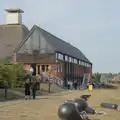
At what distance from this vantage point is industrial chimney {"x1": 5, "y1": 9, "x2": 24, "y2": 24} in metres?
104

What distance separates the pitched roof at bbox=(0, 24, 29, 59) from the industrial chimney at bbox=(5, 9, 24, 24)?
2529 millimetres

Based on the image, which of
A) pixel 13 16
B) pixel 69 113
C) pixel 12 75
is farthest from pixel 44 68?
pixel 69 113

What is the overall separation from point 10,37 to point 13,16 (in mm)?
10354

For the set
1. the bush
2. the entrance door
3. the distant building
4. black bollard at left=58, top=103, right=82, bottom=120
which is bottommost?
black bollard at left=58, top=103, right=82, bottom=120

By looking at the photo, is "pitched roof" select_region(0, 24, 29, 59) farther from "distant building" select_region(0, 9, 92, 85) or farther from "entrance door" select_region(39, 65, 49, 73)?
"entrance door" select_region(39, 65, 49, 73)

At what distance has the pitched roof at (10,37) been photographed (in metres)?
91.3

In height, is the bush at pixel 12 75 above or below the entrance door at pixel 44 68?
below

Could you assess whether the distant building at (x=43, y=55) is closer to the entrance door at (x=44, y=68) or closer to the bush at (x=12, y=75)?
the entrance door at (x=44, y=68)

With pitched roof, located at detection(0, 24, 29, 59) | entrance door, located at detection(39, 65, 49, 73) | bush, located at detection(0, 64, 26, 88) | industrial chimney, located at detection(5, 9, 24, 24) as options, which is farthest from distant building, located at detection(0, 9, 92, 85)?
bush, located at detection(0, 64, 26, 88)

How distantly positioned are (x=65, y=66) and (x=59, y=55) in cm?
487

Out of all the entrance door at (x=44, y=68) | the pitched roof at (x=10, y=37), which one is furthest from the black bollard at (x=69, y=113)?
the pitched roof at (x=10, y=37)

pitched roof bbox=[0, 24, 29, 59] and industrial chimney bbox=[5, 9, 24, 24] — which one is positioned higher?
industrial chimney bbox=[5, 9, 24, 24]

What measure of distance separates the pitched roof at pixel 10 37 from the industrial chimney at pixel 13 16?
8.30 feet

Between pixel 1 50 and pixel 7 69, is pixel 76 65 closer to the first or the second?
pixel 1 50
